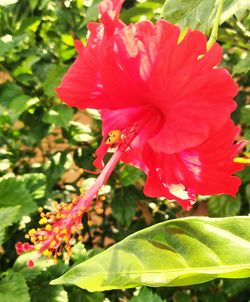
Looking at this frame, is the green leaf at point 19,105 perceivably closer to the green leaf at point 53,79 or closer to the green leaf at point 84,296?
the green leaf at point 53,79

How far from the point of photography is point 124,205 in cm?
194

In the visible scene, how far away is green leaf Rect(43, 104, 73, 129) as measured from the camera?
71.0 inches

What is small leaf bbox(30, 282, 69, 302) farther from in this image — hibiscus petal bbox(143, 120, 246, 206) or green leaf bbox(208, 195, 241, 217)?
hibiscus petal bbox(143, 120, 246, 206)

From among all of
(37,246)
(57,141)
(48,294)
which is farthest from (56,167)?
(37,246)

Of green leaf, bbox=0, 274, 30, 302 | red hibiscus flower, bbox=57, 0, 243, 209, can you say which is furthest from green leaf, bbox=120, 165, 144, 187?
red hibiscus flower, bbox=57, 0, 243, 209

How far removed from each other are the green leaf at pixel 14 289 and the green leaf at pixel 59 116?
0.50 metres

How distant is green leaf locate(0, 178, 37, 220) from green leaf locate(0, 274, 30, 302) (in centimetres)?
20

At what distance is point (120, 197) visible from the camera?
6.45 feet

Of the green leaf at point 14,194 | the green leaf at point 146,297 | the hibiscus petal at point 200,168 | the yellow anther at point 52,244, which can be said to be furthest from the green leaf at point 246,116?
the yellow anther at point 52,244

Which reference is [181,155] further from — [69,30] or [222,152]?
[69,30]

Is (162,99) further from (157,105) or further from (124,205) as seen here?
(124,205)

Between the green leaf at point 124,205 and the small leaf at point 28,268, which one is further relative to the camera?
the green leaf at point 124,205

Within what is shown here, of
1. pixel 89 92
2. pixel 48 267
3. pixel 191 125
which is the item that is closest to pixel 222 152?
pixel 191 125

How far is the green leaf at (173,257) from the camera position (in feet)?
2.46
